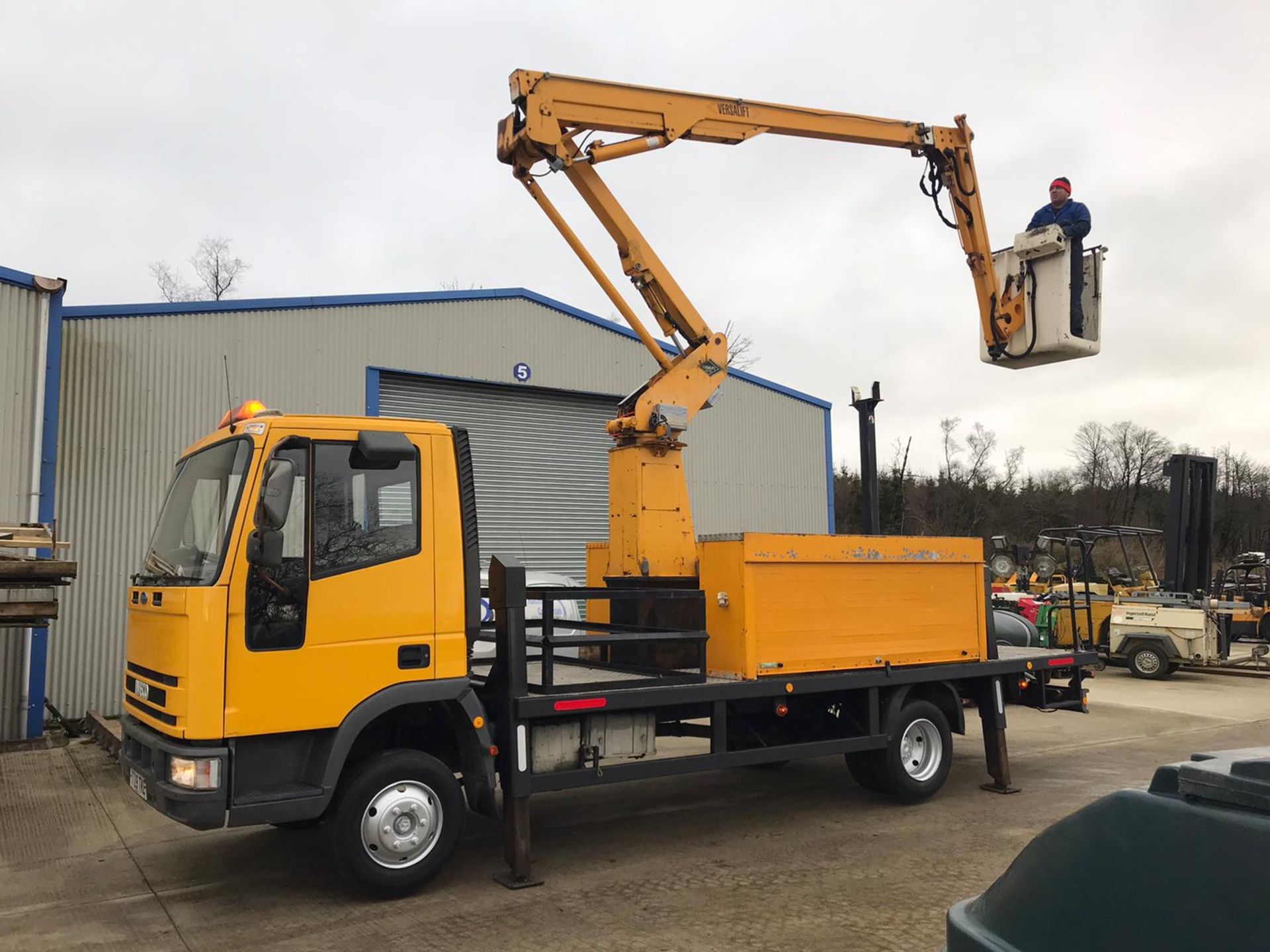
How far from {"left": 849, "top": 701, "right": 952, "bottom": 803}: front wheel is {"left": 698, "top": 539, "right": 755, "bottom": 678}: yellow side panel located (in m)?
1.64

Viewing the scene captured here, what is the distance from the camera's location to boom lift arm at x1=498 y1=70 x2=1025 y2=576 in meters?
7.46

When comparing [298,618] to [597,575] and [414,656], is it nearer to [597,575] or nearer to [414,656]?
[414,656]

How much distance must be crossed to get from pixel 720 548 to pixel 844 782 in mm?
3176

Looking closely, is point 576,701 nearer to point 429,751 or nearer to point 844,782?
point 429,751

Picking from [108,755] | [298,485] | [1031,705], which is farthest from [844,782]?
[108,755]

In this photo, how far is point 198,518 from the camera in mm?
5527

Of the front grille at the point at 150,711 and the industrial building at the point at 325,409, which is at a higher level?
the industrial building at the point at 325,409

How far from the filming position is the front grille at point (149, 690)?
206 inches

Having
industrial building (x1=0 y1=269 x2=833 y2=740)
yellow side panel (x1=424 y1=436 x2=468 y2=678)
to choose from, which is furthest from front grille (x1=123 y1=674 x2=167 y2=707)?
industrial building (x1=0 y1=269 x2=833 y2=740)

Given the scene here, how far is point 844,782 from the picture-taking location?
8711mm

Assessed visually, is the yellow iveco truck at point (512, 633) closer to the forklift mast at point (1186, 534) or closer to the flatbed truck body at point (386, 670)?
the flatbed truck body at point (386, 670)

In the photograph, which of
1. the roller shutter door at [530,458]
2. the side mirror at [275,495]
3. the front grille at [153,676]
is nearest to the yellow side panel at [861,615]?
the side mirror at [275,495]

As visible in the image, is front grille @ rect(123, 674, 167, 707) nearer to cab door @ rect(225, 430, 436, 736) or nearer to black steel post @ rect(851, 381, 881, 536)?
cab door @ rect(225, 430, 436, 736)

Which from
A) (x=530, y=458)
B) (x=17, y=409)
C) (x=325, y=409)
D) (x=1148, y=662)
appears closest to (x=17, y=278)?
(x=17, y=409)
